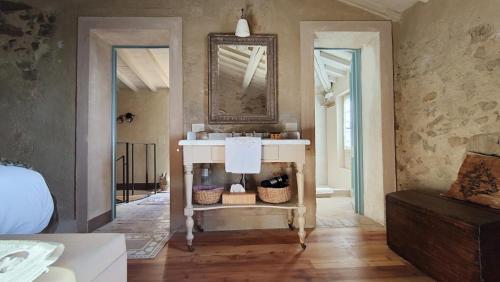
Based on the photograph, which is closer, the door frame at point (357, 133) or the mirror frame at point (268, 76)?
the mirror frame at point (268, 76)

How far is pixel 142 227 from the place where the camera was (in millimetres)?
3002

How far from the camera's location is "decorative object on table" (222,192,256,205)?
2514mm

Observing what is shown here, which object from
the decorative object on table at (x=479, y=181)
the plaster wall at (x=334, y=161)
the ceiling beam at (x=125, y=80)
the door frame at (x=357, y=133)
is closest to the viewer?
the decorative object on table at (x=479, y=181)

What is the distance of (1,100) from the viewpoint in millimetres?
2777

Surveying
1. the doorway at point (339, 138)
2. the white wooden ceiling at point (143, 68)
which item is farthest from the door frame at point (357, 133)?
the white wooden ceiling at point (143, 68)

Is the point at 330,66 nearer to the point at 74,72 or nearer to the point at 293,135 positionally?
the point at 293,135

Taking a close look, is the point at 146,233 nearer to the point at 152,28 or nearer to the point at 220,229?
the point at 220,229

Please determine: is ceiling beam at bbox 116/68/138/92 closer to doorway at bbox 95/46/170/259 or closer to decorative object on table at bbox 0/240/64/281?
doorway at bbox 95/46/170/259

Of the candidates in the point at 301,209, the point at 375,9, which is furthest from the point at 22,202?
the point at 375,9

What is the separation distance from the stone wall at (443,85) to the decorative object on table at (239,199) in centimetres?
157

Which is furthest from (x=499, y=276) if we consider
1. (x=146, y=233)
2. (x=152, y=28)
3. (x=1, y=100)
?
(x=1, y=100)

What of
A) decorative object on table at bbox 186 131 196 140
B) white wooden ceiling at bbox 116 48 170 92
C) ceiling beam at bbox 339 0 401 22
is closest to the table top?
decorative object on table at bbox 186 131 196 140

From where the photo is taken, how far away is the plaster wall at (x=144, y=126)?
7.04 meters

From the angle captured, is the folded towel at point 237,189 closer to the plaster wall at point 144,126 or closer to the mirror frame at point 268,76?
the mirror frame at point 268,76
